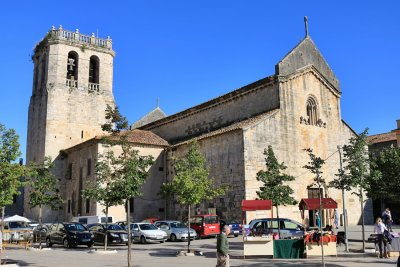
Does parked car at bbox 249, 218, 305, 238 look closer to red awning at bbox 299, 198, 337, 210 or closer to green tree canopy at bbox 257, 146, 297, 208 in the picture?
green tree canopy at bbox 257, 146, 297, 208

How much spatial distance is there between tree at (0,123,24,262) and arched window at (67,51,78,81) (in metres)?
30.8

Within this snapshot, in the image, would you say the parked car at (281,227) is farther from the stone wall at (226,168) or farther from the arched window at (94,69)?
the arched window at (94,69)

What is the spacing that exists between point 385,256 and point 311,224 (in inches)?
638

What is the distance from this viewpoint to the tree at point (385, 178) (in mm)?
21203

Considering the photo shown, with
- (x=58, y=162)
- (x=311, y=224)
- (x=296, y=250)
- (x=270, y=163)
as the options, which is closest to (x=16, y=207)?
(x=58, y=162)

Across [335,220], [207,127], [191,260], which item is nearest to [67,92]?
[207,127]

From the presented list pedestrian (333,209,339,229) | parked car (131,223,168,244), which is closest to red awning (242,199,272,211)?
parked car (131,223,168,244)

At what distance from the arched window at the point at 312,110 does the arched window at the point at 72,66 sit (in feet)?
83.0

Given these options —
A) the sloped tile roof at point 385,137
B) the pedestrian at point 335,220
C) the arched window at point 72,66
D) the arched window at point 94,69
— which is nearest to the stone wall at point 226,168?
the pedestrian at point 335,220

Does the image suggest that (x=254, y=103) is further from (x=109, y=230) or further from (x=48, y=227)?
(x=48, y=227)

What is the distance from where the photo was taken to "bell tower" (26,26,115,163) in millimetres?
43625

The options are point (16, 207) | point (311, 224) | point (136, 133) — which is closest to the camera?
point (311, 224)

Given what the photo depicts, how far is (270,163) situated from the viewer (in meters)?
22.7

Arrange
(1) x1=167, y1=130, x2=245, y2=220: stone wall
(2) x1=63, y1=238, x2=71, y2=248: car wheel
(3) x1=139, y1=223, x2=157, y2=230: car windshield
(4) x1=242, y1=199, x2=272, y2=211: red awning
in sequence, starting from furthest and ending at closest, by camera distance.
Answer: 1. (1) x1=167, y1=130, x2=245, y2=220: stone wall
2. (3) x1=139, y1=223, x2=157, y2=230: car windshield
3. (2) x1=63, y1=238, x2=71, y2=248: car wheel
4. (4) x1=242, y1=199, x2=272, y2=211: red awning
